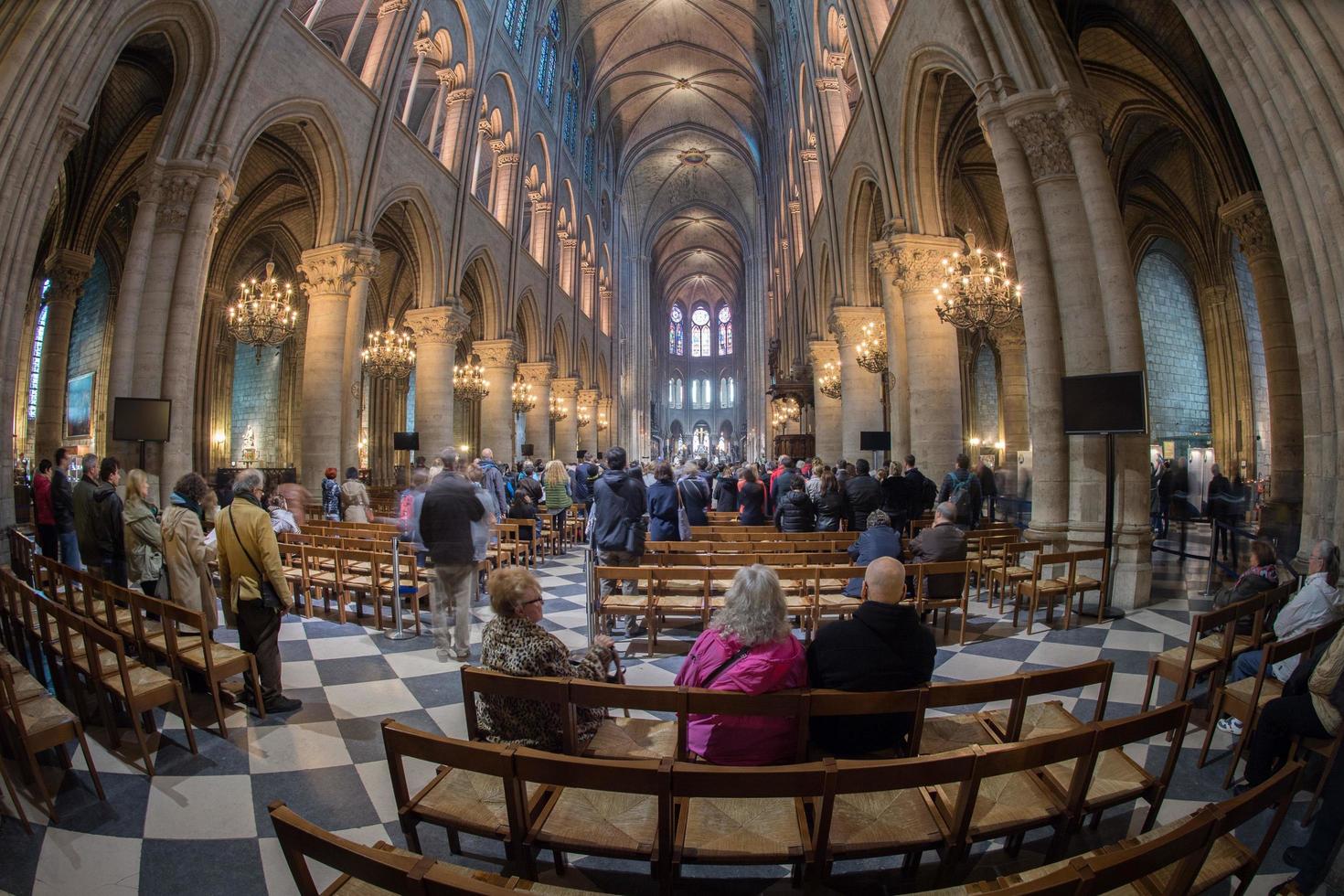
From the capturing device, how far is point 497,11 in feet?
55.9

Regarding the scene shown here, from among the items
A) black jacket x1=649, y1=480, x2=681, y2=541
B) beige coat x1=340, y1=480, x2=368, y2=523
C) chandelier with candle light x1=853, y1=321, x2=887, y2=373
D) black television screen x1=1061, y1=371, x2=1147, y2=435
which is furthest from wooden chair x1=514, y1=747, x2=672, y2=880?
chandelier with candle light x1=853, y1=321, x2=887, y2=373

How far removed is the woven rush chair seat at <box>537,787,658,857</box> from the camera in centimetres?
196

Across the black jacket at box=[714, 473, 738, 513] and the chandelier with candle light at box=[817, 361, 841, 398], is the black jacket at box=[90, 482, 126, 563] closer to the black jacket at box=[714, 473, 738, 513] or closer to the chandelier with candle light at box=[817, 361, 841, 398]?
the black jacket at box=[714, 473, 738, 513]

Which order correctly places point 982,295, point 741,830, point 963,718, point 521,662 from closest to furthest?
point 741,830 → point 521,662 → point 963,718 → point 982,295

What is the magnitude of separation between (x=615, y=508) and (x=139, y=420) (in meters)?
6.23

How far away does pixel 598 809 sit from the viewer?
2166 mm

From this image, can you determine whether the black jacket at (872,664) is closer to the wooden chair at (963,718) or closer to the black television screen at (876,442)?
the wooden chair at (963,718)

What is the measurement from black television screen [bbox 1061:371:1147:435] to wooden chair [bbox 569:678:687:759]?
4.93m

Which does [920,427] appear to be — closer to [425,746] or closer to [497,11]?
[425,746]

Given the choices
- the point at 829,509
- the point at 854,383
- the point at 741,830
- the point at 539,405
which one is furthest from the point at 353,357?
the point at 741,830

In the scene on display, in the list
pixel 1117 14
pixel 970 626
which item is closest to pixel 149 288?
pixel 970 626

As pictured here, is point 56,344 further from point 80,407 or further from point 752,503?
point 752,503

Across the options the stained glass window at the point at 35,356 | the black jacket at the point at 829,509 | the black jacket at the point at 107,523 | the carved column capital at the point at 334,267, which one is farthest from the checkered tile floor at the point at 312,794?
the stained glass window at the point at 35,356

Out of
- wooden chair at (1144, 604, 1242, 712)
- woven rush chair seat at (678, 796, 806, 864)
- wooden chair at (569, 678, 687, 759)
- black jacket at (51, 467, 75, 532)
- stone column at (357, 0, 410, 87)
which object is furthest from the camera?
stone column at (357, 0, 410, 87)
